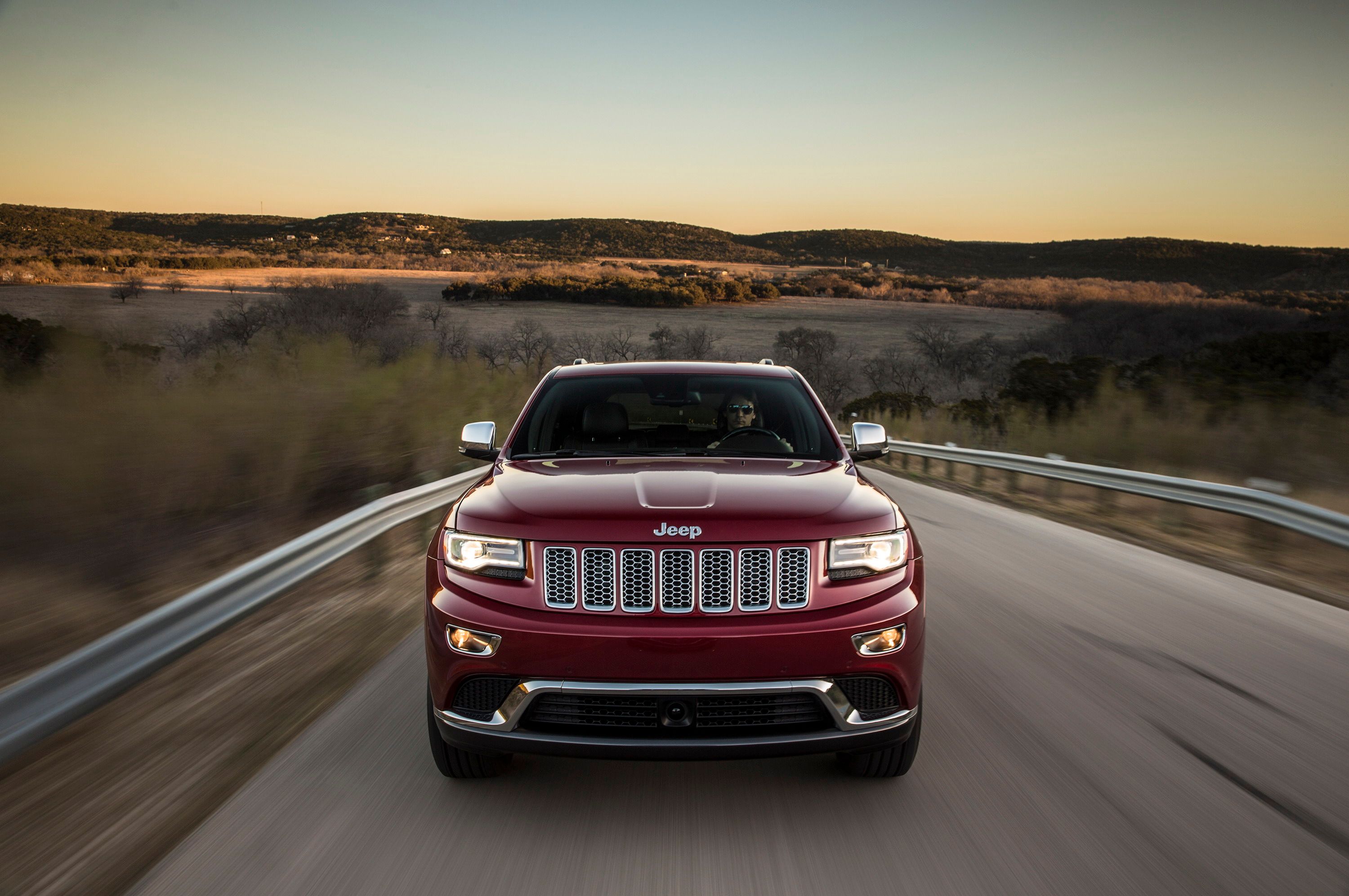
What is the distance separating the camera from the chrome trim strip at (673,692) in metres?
3.16

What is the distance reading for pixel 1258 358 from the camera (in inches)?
881

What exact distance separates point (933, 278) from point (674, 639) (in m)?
103

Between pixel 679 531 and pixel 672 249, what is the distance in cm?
10326

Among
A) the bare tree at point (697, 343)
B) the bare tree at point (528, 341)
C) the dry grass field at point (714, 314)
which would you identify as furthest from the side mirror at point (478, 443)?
the bare tree at point (697, 343)

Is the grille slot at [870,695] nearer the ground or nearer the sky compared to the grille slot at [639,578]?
nearer the ground

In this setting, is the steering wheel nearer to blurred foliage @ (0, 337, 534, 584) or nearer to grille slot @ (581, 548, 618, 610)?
grille slot @ (581, 548, 618, 610)

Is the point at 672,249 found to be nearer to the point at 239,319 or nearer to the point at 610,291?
the point at 610,291

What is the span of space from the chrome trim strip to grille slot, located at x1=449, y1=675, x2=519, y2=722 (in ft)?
0.06

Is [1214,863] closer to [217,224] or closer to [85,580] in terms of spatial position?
[85,580]

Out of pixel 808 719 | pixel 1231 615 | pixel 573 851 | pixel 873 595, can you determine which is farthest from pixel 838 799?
pixel 1231 615

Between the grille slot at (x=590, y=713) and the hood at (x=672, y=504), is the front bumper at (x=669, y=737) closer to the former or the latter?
the grille slot at (x=590, y=713)

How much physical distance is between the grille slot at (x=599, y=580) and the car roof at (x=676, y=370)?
7.10 feet

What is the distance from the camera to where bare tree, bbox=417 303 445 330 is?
139ft

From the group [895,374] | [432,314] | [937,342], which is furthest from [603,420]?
[937,342]
